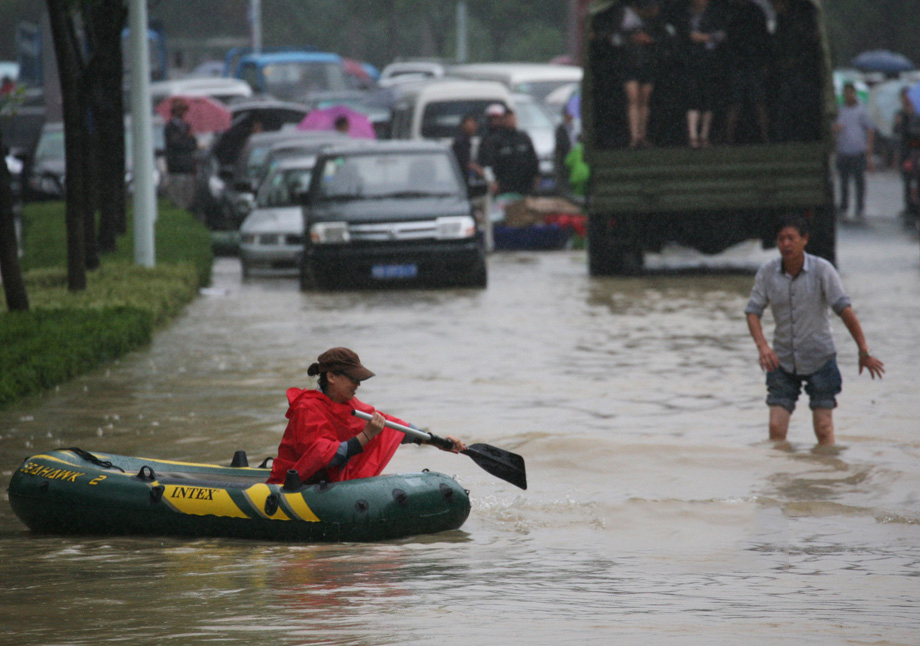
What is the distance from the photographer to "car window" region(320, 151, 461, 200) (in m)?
21.1

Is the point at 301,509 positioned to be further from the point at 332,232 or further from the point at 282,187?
the point at 282,187

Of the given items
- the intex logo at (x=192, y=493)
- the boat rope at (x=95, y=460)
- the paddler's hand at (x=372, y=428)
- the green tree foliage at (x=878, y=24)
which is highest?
the green tree foliage at (x=878, y=24)

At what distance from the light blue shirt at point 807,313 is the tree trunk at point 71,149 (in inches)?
355

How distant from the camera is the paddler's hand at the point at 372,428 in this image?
8.29 meters

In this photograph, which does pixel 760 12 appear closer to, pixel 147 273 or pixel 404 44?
pixel 147 273

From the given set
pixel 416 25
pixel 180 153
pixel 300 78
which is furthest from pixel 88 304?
pixel 416 25

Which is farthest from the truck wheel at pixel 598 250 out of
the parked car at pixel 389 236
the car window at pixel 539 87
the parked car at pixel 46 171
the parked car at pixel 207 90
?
the parked car at pixel 207 90

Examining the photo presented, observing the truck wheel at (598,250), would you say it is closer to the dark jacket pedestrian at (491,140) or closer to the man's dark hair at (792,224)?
the dark jacket pedestrian at (491,140)

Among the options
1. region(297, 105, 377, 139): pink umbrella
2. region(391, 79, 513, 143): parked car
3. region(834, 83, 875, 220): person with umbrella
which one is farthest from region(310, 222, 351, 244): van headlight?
region(834, 83, 875, 220): person with umbrella

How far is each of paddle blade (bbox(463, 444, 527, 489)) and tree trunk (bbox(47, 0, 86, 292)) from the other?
9.51 meters

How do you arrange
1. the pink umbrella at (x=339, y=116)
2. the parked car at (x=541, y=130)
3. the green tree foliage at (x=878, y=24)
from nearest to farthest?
the parked car at (x=541, y=130)
the pink umbrella at (x=339, y=116)
the green tree foliage at (x=878, y=24)

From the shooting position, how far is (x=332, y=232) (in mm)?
20453

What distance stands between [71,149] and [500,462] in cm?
1035

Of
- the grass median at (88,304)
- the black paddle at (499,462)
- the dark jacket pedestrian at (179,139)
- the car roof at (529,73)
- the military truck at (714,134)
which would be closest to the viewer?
the black paddle at (499,462)
